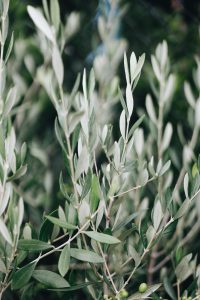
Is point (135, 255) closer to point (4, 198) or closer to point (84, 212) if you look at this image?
point (84, 212)

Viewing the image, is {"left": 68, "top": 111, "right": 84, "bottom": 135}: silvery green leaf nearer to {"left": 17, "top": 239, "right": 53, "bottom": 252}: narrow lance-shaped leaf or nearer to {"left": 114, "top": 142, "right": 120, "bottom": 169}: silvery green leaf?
{"left": 114, "top": 142, "right": 120, "bottom": 169}: silvery green leaf

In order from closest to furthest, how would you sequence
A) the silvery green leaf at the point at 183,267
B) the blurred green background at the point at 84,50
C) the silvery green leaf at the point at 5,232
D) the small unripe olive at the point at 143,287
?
the silvery green leaf at the point at 5,232 → the small unripe olive at the point at 143,287 → the silvery green leaf at the point at 183,267 → the blurred green background at the point at 84,50

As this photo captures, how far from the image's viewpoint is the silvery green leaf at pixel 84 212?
101cm

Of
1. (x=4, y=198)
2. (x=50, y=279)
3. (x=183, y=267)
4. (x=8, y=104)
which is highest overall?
(x=8, y=104)

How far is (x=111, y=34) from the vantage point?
7.13 feet

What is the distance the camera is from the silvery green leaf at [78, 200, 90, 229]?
1.01 meters

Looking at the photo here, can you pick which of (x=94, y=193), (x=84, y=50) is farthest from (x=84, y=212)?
(x=84, y=50)

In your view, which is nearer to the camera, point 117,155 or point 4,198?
point 4,198

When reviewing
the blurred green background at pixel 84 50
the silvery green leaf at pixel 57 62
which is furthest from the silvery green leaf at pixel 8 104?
the blurred green background at pixel 84 50

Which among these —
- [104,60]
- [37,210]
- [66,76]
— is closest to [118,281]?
[37,210]

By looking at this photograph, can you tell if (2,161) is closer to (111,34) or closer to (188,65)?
(111,34)

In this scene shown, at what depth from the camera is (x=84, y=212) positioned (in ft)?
3.31

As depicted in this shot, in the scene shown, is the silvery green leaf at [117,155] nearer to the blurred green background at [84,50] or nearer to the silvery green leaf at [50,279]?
the silvery green leaf at [50,279]

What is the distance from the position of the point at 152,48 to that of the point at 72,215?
7.01 ft
